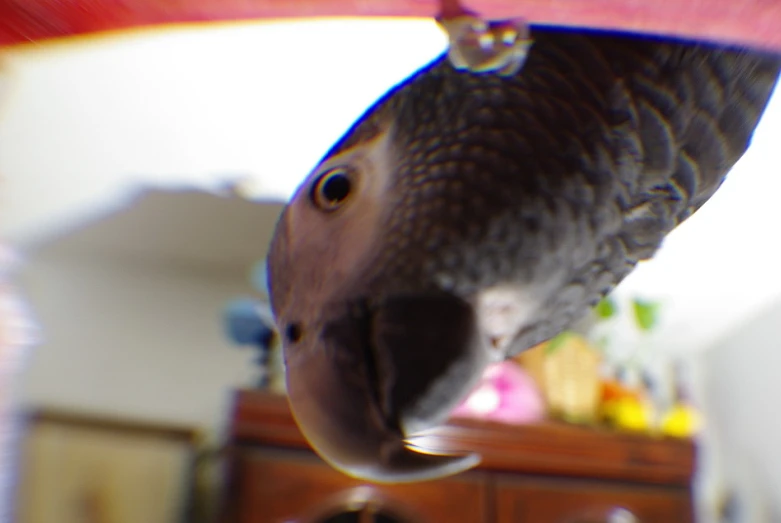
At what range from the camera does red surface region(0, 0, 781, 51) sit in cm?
18

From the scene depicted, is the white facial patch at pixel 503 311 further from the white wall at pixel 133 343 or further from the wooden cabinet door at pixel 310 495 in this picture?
the white wall at pixel 133 343

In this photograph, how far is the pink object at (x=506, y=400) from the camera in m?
1.36

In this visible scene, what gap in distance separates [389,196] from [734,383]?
2.00 metres

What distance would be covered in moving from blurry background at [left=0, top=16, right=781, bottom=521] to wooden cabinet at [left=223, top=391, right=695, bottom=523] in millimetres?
319

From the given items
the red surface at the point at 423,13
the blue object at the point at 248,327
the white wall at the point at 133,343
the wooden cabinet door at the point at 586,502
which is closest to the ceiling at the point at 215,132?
the white wall at the point at 133,343

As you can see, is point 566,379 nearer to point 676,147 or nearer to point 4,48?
point 676,147

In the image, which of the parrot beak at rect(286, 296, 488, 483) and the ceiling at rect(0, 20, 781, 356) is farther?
the ceiling at rect(0, 20, 781, 356)

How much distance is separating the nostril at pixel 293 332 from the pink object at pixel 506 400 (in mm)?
1065

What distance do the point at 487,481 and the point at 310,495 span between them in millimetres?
330

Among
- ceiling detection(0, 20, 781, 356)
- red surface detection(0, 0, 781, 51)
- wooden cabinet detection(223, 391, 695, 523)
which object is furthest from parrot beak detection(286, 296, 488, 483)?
wooden cabinet detection(223, 391, 695, 523)

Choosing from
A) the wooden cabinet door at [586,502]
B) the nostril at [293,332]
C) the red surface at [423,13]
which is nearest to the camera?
the red surface at [423,13]

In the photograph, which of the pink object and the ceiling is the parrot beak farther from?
the pink object

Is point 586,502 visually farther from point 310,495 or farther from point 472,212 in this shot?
point 472,212

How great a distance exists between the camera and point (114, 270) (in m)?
1.82
